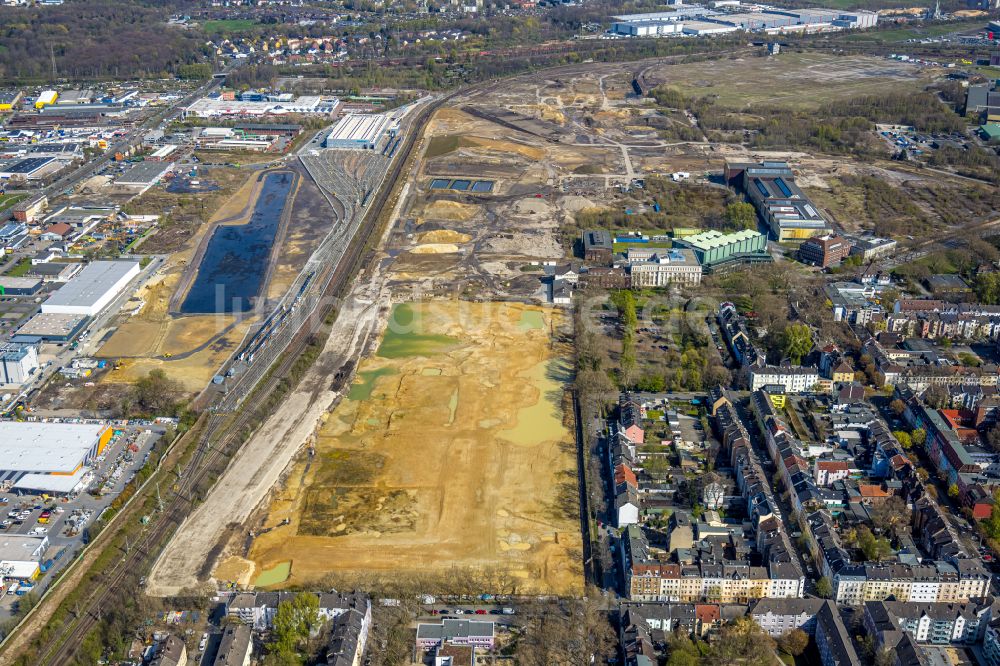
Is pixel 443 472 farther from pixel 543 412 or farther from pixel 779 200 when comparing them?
pixel 779 200

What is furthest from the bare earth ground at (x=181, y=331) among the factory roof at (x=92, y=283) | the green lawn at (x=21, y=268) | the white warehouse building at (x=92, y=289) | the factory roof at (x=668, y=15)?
the factory roof at (x=668, y=15)

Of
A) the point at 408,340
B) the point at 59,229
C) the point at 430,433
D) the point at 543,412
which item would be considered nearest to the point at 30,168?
the point at 59,229

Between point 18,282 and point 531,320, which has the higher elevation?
point 18,282

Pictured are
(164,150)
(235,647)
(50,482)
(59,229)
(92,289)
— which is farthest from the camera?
(164,150)

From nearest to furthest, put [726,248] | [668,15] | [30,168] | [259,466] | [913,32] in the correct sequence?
[259,466] → [726,248] → [30,168] → [913,32] → [668,15]

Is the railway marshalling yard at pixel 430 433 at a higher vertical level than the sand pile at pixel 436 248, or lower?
lower

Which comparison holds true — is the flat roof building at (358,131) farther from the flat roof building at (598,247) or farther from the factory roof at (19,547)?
the factory roof at (19,547)
